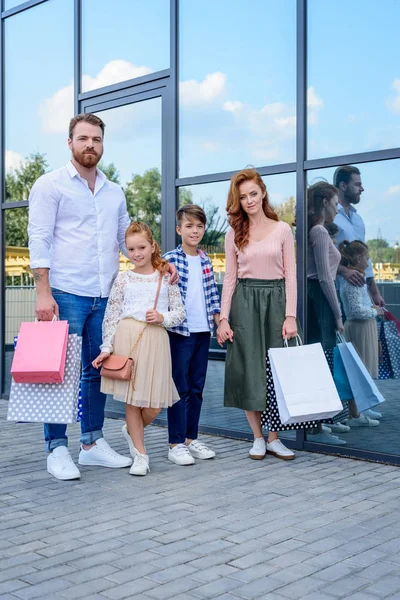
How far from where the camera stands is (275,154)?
568 centimetres

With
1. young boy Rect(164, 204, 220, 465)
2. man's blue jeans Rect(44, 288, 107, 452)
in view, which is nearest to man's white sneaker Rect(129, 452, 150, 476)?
young boy Rect(164, 204, 220, 465)

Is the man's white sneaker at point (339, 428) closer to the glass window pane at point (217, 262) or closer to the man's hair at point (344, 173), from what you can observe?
the glass window pane at point (217, 262)

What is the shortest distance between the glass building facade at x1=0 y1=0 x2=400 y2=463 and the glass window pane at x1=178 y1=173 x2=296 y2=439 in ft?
0.04

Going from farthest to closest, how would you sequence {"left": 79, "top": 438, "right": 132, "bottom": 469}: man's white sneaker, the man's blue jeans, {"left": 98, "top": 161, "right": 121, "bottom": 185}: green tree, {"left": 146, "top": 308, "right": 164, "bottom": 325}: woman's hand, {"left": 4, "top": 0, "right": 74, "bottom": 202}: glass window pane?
{"left": 4, "top": 0, "right": 74, "bottom": 202}: glass window pane → {"left": 98, "top": 161, "right": 121, "bottom": 185}: green tree → {"left": 79, "top": 438, "right": 132, "bottom": 469}: man's white sneaker → the man's blue jeans → {"left": 146, "top": 308, "right": 164, "bottom": 325}: woman's hand

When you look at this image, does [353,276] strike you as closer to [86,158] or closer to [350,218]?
[350,218]

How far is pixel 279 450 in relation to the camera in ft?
16.9

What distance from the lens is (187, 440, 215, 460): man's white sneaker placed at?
5141 millimetres

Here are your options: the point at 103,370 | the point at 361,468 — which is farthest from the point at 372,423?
the point at 103,370

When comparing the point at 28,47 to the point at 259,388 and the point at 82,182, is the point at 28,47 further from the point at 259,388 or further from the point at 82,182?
the point at 259,388

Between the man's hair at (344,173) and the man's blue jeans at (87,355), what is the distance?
1686 mm

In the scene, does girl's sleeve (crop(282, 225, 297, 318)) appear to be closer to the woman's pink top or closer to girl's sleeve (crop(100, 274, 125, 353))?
the woman's pink top

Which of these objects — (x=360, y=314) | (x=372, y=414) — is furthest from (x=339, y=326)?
(x=372, y=414)

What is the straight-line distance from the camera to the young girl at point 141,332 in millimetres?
4703

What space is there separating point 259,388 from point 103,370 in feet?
3.28
